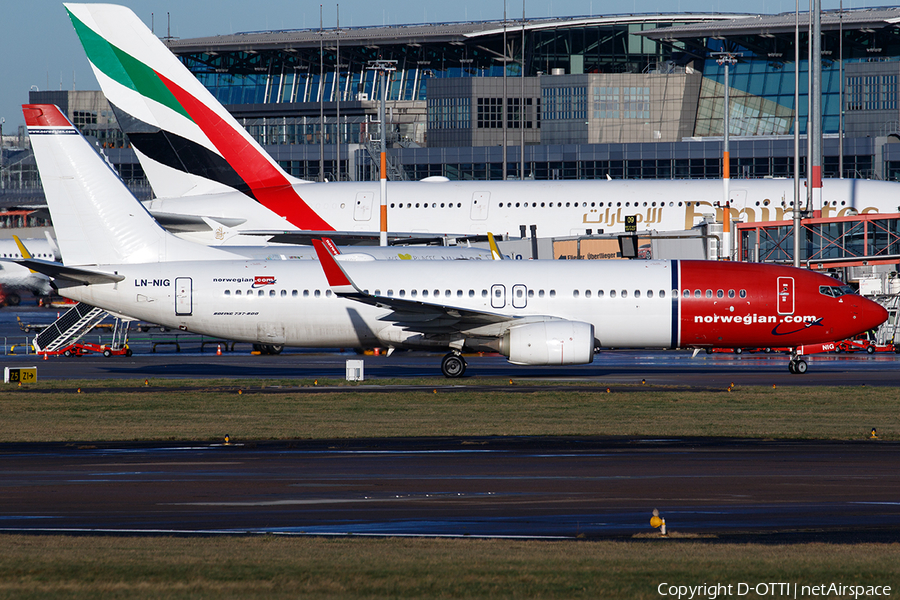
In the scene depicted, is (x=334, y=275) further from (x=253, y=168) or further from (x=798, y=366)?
(x=253, y=168)

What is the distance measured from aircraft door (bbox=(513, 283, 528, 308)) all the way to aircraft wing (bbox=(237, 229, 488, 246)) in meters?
19.1

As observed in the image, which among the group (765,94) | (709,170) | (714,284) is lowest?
(714,284)

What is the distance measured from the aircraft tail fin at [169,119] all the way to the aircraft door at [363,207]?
3.25 m

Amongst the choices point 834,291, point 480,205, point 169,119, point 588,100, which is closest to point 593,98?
point 588,100

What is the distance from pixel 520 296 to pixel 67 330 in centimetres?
2347

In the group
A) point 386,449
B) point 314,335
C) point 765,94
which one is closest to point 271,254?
point 314,335

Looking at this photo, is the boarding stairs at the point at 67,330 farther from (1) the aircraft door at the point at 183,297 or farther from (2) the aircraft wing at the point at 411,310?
(2) the aircraft wing at the point at 411,310

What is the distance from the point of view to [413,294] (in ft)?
112

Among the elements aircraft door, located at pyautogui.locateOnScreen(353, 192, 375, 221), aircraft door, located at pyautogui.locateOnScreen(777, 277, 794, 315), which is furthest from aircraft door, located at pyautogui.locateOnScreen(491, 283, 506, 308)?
aircraft door, located at pyautogui.locateOnScreen(353, 192, 375, 221)

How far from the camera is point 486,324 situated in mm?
32938

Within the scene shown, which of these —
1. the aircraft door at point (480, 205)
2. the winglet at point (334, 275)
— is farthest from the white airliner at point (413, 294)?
the aircraft door at point (480, 205)

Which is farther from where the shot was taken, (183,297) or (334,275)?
(183,297)

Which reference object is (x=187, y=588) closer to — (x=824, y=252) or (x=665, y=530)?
(x=665, y=530)

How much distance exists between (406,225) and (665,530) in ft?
142
